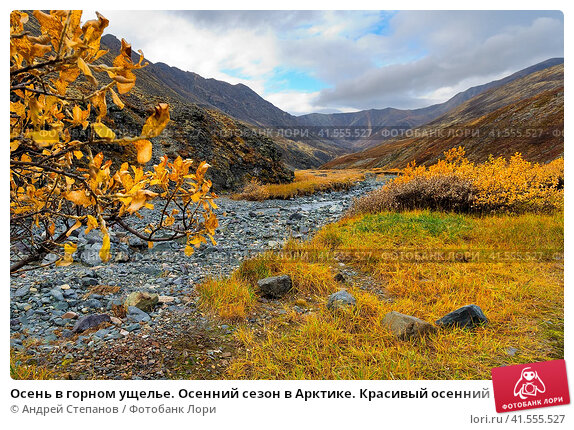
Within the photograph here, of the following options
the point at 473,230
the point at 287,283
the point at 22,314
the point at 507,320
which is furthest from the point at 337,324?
the point at 473,230

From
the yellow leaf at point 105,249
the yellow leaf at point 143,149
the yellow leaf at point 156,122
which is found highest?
the yellow leaf at point 156,122

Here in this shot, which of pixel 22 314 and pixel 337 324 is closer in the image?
pixel 337 324

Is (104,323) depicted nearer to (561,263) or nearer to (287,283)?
(287,283)

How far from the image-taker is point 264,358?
2428 mm

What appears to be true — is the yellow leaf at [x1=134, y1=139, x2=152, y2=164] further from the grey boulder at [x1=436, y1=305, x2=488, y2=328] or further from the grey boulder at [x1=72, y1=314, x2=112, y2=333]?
the grey boulder at [x1=436, y1=305, x2=488, y2=328]

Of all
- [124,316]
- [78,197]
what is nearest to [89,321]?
[124,316]

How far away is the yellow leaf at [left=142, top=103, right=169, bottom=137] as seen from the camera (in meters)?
0.91

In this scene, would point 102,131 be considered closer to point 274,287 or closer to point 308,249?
point 274,287

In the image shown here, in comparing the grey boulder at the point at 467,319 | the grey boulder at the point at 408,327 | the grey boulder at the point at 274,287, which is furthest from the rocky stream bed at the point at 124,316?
the grey boulder at the point at 467,319

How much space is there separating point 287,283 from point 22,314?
3.07 m

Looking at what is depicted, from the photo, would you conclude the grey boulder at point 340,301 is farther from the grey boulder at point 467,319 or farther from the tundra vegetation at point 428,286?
the grey boulder at point 467,319
